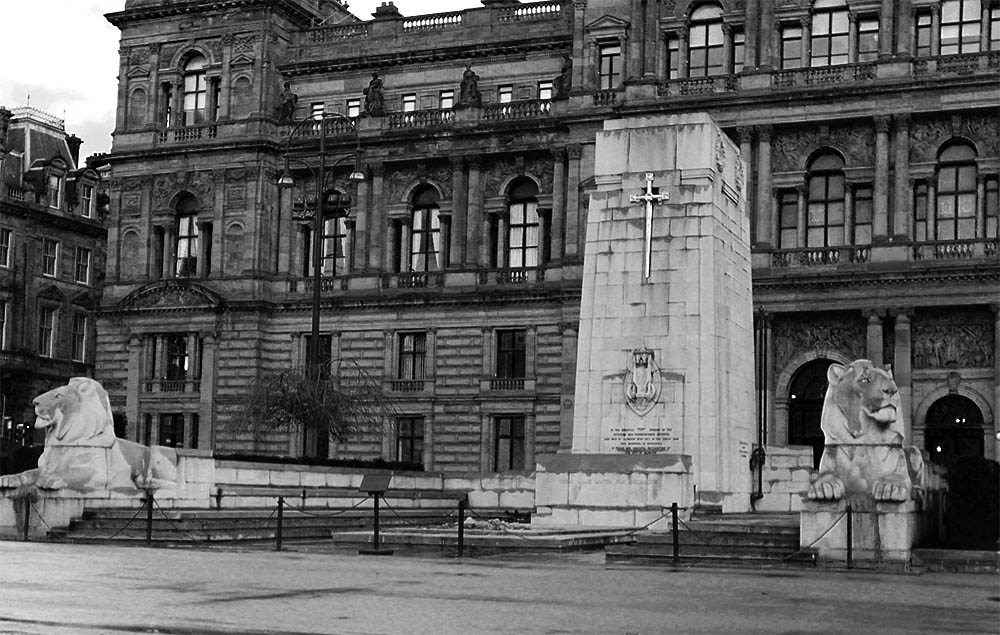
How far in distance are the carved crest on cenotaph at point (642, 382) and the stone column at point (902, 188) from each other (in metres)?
29.8

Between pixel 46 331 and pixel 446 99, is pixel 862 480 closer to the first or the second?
pixel 446 99

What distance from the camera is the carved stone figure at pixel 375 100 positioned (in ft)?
245

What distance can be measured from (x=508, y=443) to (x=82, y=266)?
3644cm

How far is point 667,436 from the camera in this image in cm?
3541

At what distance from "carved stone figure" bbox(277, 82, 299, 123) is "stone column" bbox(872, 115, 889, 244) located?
2739 cm

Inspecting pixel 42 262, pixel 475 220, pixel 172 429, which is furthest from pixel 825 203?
pixel 42 262

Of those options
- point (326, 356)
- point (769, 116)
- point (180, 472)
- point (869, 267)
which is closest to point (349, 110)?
point (326, 356)

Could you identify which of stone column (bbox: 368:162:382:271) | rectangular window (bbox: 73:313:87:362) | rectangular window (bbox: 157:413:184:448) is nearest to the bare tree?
stone column (bbox: 368:162:382:271)

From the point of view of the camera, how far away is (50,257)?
3676 inches

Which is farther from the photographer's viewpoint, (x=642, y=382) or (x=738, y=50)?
(x=738, y=50)

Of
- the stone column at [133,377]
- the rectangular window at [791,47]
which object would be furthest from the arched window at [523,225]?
the stone column at [133,377]

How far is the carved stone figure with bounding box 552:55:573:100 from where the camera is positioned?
70688 mm

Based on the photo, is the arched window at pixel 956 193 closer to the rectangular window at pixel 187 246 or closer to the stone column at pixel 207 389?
the stone column at pixel 207 389

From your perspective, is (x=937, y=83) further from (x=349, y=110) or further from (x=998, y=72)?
(x=349, y=110)
